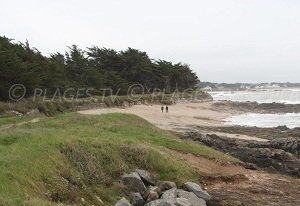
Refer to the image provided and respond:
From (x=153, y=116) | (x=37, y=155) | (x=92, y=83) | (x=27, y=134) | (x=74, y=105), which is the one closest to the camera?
(x=37, y=155)

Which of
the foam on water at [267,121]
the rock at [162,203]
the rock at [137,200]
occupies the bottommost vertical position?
the foam on water at [267,121]

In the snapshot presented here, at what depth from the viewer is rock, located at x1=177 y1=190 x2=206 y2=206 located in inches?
435

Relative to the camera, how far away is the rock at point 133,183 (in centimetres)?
1188

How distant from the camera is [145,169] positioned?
43.9 ft

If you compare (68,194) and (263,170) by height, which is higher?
(68,194)

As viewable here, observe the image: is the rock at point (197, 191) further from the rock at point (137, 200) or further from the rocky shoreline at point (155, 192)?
the rock at point (137, 200)

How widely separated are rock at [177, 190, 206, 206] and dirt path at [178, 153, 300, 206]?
2.89 feet

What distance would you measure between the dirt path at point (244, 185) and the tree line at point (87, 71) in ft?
54.8

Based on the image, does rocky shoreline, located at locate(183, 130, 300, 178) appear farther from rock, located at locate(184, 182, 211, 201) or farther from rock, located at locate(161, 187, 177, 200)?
rock, located at locate(161, 187, 177, 200)

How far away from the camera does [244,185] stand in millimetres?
13922

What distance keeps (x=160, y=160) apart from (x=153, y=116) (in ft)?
86.9

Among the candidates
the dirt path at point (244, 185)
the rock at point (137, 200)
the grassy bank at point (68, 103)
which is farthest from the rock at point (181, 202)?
the grassy bank at point (68, 103)

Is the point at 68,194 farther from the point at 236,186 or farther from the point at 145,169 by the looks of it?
the point at 236,186

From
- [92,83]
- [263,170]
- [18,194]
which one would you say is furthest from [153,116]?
[18,194]
